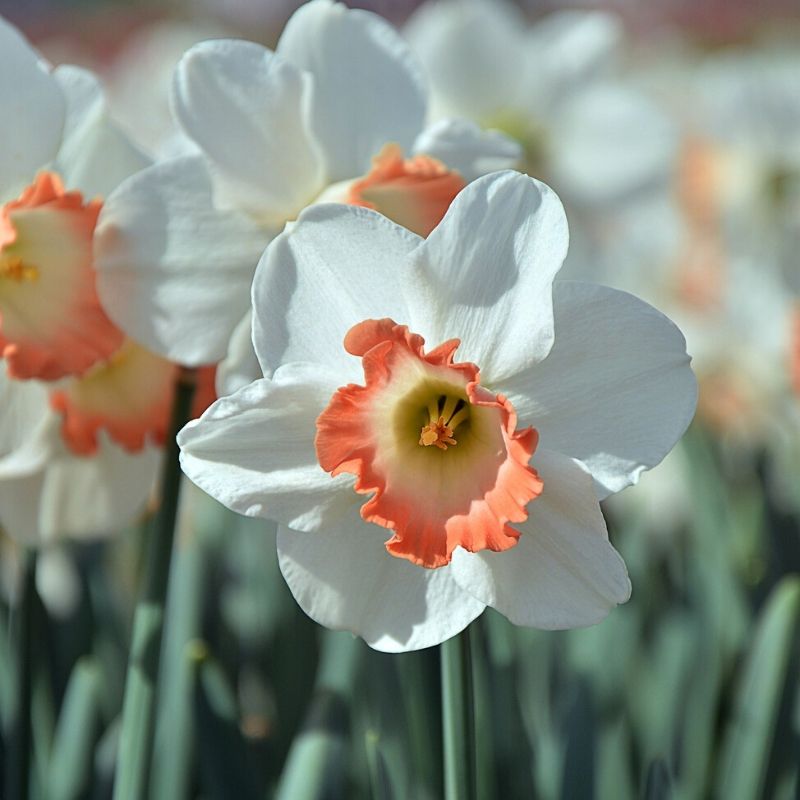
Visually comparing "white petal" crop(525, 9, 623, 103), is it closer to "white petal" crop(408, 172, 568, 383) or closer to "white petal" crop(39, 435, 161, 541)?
"white petal" crop(39, 435, 161, 541)

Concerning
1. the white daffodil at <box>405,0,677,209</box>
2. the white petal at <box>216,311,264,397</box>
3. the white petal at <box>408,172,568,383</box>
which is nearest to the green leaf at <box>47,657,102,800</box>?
the white petal at <box>216,311,264,397</box>

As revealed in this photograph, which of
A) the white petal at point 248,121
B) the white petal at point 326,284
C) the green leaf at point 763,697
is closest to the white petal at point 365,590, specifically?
the white petal at point 326,284

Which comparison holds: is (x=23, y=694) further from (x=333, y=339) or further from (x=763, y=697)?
(x=763, y=697)

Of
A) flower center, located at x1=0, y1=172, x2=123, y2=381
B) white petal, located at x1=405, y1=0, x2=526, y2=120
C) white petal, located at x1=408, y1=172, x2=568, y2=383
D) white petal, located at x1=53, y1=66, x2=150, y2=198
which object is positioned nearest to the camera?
white petal, located at x1=408, y1=172, x2=568, y2=383

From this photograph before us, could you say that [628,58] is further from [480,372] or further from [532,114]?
Answer: [480,372]

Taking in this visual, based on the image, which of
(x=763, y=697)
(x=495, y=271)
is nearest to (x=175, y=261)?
(x=495, y=271)

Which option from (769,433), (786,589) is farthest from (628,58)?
(786,589)
